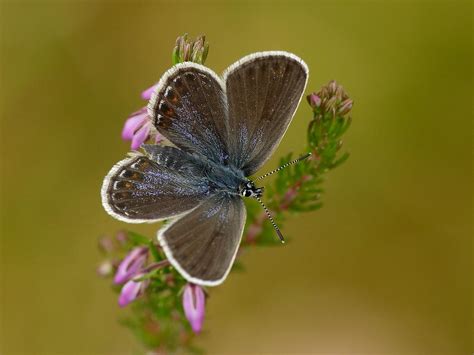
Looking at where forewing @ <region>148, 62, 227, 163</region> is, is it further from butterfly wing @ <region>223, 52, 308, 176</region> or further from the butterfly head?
the butterfly head

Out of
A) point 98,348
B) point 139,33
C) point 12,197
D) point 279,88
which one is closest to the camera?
point 279,88

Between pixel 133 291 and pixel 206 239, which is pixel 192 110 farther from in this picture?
pixel 133 291

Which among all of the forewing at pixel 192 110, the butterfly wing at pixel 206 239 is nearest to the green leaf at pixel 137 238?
the butterfly wing at pixel 206 239

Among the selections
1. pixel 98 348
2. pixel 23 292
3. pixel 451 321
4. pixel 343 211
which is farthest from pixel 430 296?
pixel 23 292

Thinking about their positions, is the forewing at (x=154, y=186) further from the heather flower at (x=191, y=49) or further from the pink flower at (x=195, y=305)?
the heather flower at (x=191, y=49)

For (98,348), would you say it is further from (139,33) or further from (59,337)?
(139,33)

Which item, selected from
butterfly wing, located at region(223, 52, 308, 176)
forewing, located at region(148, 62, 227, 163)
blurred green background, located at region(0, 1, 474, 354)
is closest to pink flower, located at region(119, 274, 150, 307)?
forewing, located at region(148, 62, 227, 163)

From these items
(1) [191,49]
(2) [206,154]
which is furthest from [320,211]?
(1) [191,49]
